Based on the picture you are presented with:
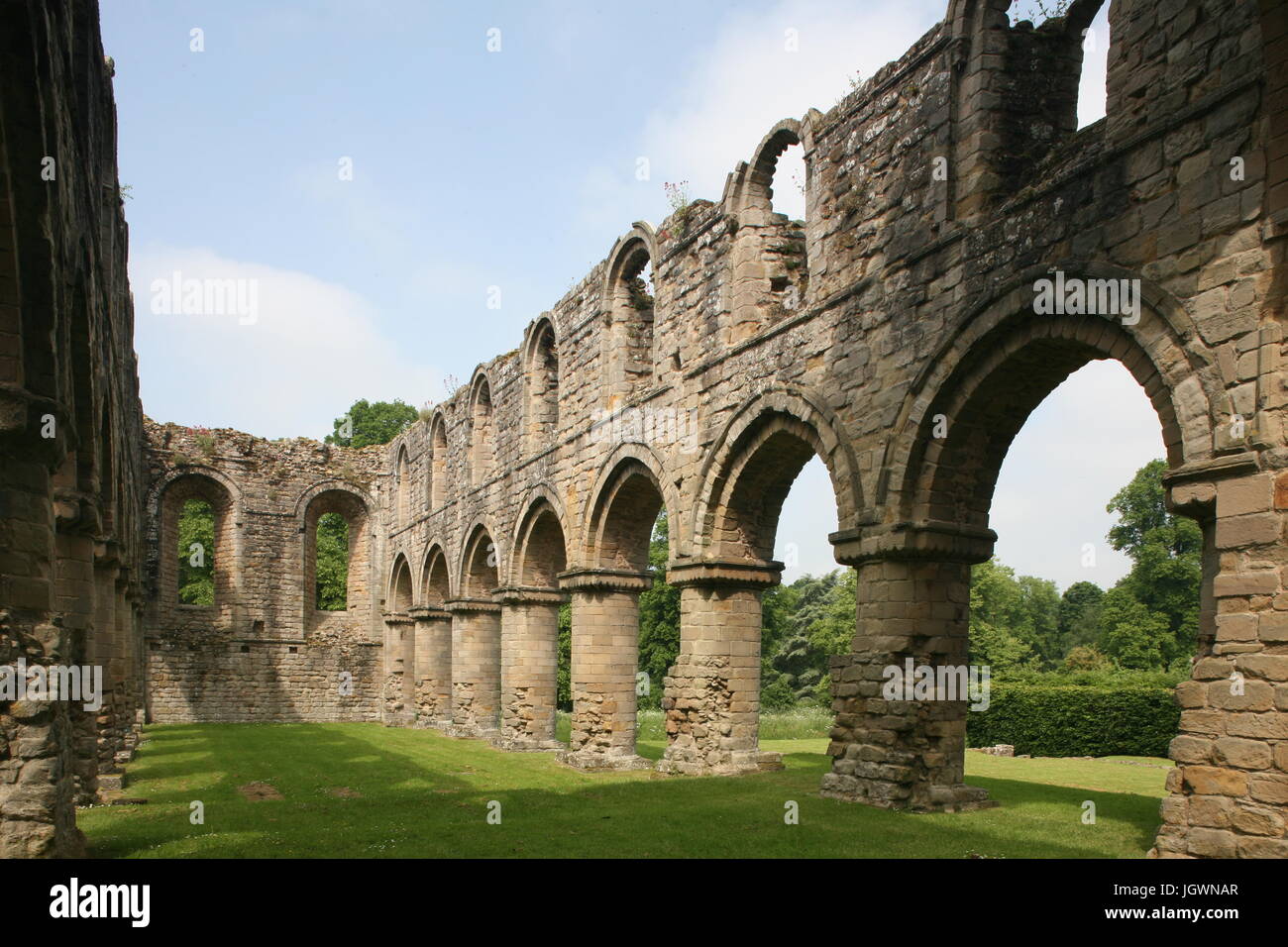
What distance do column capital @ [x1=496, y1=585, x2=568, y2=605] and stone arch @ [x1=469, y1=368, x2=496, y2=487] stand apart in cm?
396

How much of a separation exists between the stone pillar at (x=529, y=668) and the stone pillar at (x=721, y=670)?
19.3ft

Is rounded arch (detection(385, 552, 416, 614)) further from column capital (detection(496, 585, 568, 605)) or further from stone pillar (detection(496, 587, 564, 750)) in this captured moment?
column capital (detection(496, 585, 568, 605))

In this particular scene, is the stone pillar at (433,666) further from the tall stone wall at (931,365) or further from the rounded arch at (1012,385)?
the rounded arch at (1012,385)

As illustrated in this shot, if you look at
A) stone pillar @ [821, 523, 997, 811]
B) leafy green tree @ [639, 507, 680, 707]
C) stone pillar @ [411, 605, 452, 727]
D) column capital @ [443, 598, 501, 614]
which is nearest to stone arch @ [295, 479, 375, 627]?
stone pillar @ [411, 605, 452, 727]

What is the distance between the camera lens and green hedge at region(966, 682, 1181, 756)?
66.3 ft

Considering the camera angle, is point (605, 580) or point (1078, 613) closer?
point (605, 580)

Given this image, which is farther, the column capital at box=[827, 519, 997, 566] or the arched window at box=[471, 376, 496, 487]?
the arched window at box=[471, 376, 496, 487]

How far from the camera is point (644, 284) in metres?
17.0

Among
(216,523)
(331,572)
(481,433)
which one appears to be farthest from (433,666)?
(331,572)

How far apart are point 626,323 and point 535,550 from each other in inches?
196

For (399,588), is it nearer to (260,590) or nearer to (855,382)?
(260,590)

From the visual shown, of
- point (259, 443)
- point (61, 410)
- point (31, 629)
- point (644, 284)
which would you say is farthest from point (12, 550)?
point (259, 443)

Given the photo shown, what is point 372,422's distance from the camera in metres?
47.1

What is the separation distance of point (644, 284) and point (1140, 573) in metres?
26.4
